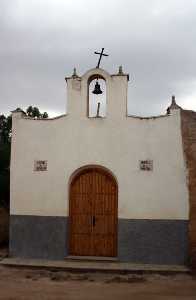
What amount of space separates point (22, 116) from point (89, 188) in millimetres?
2746

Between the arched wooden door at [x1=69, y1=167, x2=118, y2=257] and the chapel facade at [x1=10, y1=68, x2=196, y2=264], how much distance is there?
0.03m

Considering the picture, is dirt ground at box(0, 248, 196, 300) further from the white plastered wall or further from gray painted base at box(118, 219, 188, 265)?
the white plastered wall

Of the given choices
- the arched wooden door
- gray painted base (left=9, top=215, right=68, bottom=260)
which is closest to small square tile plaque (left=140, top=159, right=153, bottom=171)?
the arched wooden door

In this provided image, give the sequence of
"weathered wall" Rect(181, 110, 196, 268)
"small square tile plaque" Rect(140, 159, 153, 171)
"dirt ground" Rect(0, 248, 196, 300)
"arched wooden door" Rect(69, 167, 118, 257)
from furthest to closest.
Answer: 1. "arched wooden door" Rect(69, 167, 118, 257)
2. "small square tile plaque" Rect(140, 159, 153, 171)
3. "weathered wall" Rect(181, 110, 196, 268)
4. "dirt ground" Rect(0, 248, 196, 300)

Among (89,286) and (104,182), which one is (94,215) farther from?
(89,286)

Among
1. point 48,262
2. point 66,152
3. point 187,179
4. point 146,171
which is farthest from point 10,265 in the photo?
point 187,179

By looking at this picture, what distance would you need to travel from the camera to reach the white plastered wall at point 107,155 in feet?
40.5

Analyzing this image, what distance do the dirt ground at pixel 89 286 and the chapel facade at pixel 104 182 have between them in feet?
3.89

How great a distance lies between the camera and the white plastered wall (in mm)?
12344

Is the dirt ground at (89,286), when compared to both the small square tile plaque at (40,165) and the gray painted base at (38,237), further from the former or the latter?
the small square tile plaque at (40,165)

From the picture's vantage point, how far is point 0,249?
1426 centimetres

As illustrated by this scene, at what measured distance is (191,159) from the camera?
483 inches

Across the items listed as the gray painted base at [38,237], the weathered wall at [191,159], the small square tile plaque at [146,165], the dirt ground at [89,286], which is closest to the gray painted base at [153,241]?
the weathered wall at [191,159]

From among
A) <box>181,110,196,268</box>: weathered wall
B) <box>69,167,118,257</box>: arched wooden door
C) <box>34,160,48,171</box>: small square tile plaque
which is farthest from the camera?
<box>34,160,48,171</box>: small square tile plaque
